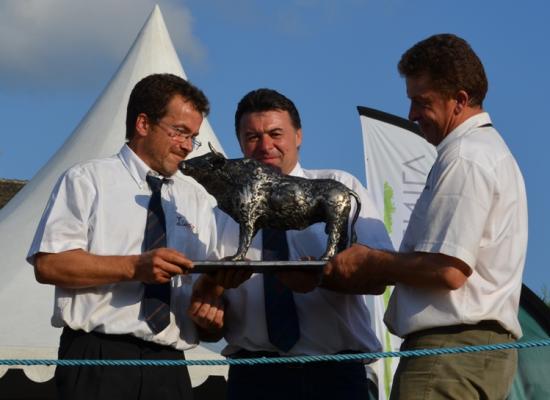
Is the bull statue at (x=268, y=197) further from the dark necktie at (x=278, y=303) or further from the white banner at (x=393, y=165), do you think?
the white banner at (x=393, y=165)

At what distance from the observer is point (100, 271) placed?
3.62 m

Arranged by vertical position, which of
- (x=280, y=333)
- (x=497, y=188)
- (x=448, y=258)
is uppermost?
(x=497, y=188)

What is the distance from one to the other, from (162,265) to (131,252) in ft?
1.12

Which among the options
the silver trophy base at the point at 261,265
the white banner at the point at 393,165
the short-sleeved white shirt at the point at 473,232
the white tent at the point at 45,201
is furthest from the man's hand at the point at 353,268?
the white banner at the point at 393,165

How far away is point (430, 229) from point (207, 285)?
3.02ft

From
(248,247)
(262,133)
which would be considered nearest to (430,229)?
(248,247)

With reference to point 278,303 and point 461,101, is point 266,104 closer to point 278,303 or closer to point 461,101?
point 278,303

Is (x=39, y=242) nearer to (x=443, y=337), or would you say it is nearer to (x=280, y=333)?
(x=280, y=333)

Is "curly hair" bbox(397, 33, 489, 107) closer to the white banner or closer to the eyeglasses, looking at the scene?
the eyeglasses

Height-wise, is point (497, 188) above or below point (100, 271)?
above

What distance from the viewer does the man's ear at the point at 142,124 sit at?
401 cm

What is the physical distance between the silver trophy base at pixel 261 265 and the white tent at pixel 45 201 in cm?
319

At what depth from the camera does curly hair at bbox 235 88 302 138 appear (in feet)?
13.6

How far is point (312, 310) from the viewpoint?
13.0 ft
